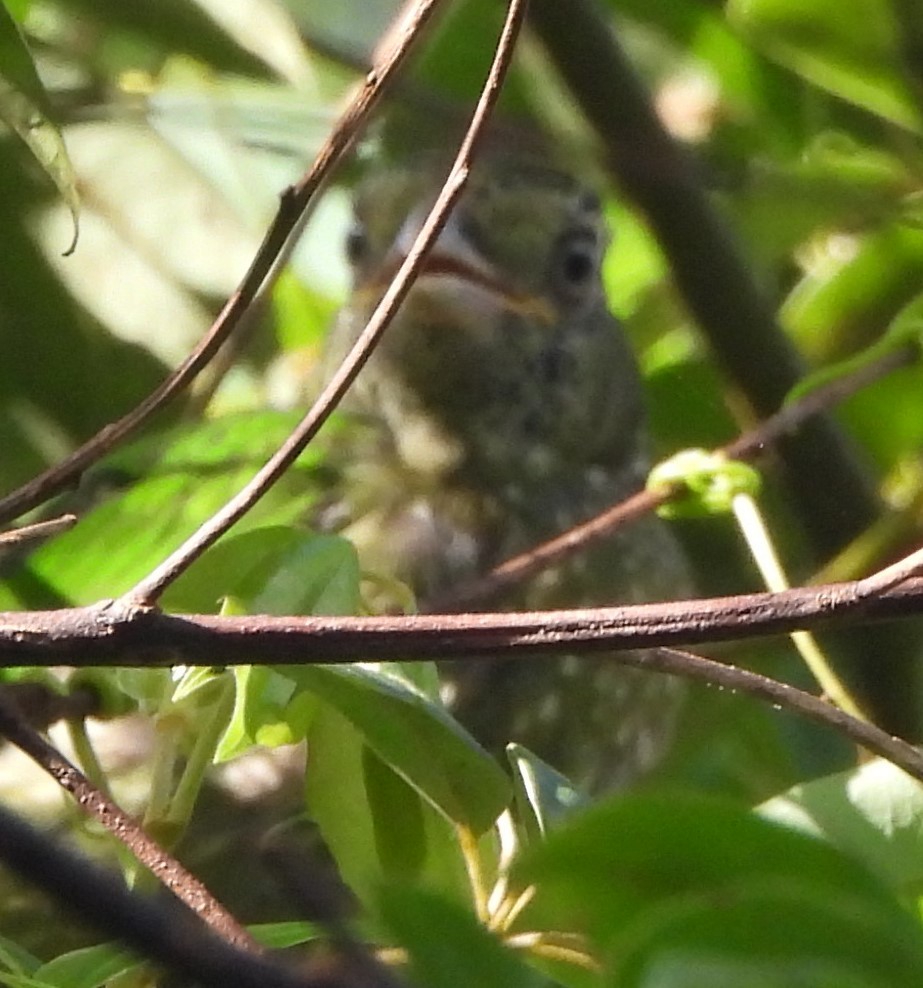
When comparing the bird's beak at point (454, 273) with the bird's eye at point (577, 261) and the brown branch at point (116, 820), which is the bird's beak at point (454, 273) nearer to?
the bird's eye at point (577, 261)

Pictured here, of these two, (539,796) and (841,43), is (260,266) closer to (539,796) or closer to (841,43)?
(539,796)

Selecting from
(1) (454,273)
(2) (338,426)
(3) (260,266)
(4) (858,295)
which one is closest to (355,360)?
(3) (260,266)

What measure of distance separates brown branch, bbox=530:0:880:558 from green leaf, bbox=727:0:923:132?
93 millimetres

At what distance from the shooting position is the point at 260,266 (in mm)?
601

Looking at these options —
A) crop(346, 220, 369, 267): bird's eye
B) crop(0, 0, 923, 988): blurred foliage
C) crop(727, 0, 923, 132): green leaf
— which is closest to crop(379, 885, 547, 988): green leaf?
crop(0, 0, 923, 988): blurred foliage

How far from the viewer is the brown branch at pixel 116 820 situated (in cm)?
55

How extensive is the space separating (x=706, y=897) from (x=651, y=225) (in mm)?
911

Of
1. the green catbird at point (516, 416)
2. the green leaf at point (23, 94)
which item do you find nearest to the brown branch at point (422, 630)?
the green leaf at point (23, 94)

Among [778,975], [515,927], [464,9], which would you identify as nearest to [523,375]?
[464,9]

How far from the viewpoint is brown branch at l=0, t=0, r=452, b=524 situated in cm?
60

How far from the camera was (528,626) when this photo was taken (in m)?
0.47

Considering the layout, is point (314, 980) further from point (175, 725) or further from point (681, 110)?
point (681, 110)

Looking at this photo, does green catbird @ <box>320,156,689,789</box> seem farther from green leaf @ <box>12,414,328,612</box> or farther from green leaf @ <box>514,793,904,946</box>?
green leaf @ <box>514,793,904,946</box>

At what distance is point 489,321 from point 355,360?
3.17 feet
